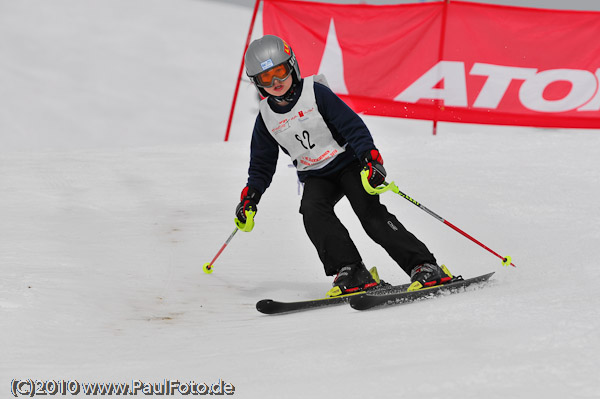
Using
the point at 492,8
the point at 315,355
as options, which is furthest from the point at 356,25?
the point at 315,355

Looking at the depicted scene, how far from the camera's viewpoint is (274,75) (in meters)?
3.87

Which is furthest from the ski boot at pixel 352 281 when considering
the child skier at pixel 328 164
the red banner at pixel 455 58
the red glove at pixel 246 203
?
the red banner at pixel 455 58

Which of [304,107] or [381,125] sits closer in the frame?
[304,107]

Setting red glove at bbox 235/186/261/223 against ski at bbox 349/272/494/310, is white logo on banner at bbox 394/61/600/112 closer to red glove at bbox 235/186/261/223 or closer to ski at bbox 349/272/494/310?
red glove at bbox 235/186/261/223

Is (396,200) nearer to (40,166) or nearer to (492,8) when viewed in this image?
(492,8)

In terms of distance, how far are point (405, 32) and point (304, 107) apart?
15.5 ft

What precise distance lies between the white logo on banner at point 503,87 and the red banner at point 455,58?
0.01 m

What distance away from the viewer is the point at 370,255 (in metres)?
5.05

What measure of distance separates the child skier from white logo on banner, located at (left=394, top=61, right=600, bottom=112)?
4.45m

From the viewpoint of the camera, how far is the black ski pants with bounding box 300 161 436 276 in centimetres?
376

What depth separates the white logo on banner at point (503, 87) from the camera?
8.01 metres

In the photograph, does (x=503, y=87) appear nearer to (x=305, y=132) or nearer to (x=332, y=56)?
(x=332, y=56)

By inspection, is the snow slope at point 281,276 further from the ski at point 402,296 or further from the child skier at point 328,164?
the child skier at point 328,164

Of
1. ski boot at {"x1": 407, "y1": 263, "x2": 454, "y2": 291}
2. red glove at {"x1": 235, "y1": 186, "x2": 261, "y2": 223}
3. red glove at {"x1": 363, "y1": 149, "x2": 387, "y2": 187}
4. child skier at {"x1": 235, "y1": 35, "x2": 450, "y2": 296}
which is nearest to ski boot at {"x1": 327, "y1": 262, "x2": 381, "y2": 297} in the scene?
child skier at {"x1": 235, "y1": 35, "x2": 450, "y2": 296}
